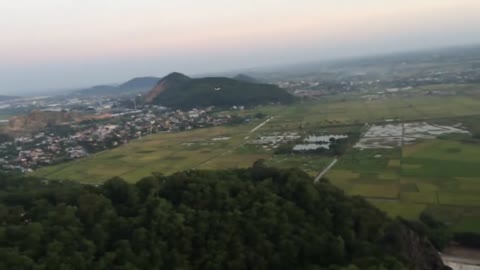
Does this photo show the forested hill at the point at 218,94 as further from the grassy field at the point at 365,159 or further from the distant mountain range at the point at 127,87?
the distant mountain range at the point at 127,87

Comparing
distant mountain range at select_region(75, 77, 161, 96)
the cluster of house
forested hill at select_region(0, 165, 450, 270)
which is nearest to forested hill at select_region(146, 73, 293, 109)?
the cluster of house

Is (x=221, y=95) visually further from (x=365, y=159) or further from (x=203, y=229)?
(x=203, y=229)

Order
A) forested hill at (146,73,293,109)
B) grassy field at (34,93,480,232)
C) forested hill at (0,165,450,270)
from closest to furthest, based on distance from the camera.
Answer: forested hill at (0,165,450,270) → grassy field at (34,93,480,232) → forested hill at (146,73,293,109)

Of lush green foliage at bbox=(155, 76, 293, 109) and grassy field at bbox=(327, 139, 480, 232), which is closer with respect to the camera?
grassy field at bbox=(327, 139, 480, 232)

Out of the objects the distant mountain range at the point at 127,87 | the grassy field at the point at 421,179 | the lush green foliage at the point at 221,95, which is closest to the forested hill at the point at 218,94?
the lush green foliage at the point at 221,95

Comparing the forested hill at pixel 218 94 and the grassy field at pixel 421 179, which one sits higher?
the forested hill at pixel 218 94

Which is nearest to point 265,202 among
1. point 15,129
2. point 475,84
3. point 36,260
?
point 36,260

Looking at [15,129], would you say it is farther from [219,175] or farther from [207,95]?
[219,175]

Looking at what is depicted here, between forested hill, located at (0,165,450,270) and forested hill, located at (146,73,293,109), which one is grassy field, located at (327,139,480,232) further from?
forested hill, located at (146,73,293,109)
